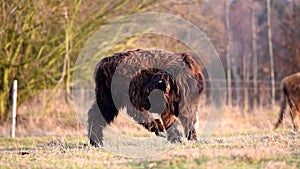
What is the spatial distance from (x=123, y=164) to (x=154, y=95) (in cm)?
194

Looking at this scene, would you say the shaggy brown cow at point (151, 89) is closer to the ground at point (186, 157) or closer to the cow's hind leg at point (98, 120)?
the cow's hind leg at point (98, 120)

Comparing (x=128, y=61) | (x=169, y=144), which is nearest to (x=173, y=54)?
(x=128, y=61)

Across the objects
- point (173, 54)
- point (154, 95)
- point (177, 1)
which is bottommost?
point (154, 95)

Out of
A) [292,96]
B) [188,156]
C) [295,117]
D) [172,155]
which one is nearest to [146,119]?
[172,155]

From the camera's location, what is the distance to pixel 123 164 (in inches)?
311

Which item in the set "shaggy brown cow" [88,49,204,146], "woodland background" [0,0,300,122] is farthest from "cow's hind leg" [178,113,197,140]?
"woodland background" [0,0,300,122]

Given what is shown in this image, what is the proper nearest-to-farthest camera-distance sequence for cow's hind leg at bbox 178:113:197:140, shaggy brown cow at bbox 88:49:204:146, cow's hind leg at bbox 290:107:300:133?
1. shaggy brown cow at bbox 88:49:204:146
2. cow's hind leg at bbox 178:113:197:140
3. cow's hind leg at bbox 290:107:300:133

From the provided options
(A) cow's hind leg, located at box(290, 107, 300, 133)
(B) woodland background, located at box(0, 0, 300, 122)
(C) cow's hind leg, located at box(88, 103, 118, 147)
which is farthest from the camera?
(B) woodland background, located at box(0, 0, 300, 122)

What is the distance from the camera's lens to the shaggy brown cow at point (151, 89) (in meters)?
9.62

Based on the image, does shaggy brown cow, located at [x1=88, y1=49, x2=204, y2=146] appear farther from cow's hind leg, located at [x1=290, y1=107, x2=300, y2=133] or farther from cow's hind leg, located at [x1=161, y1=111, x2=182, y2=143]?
cow's hind leg, located at [x1=290, y1=107, x2=300, y2=133]

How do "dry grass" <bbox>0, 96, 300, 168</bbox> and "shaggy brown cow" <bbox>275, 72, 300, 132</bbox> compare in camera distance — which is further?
"shaggy brown cow" <bbox>275, 72, 300, 132</bbox>

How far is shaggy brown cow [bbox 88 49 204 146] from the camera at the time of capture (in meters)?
9.62

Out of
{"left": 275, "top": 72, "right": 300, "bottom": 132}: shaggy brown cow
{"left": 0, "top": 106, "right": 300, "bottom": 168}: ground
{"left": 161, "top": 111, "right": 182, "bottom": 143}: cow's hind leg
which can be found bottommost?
{"left": 0, "top": 106, "right": 300, "bottom": 168}: ground

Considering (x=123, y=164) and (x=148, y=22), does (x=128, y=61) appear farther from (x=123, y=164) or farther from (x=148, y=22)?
(x=148, y=22)
